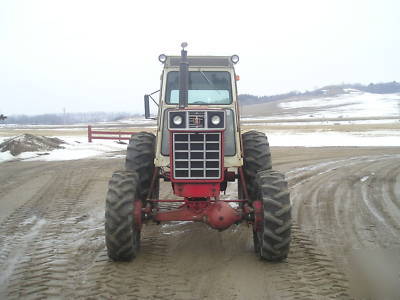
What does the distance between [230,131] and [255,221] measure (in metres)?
1.49

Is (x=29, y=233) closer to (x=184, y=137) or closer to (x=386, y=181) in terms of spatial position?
(x=184, y=137)

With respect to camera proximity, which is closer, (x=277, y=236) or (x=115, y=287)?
(x=115, y=287)

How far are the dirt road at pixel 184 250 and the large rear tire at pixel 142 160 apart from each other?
77cm

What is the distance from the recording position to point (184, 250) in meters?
5.54

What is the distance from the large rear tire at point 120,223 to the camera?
489cm

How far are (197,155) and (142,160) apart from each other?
1.46 m

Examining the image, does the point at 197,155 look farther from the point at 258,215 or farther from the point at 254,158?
the point at 254,158

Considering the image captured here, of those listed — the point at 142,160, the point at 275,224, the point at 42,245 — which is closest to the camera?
the point at 275,224

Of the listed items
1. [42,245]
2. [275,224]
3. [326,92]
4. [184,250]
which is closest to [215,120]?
[275,224]

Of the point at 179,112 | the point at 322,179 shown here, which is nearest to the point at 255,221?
the point at 179,112

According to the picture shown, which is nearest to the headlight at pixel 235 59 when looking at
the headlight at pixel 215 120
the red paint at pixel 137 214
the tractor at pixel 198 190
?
the tractor at pixel 198 190

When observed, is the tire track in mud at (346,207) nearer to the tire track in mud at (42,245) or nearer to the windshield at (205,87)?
the windshield at (205,87)

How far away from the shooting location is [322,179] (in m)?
11.3

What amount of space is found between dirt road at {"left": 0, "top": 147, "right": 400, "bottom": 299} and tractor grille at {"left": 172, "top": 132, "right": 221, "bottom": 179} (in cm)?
111
